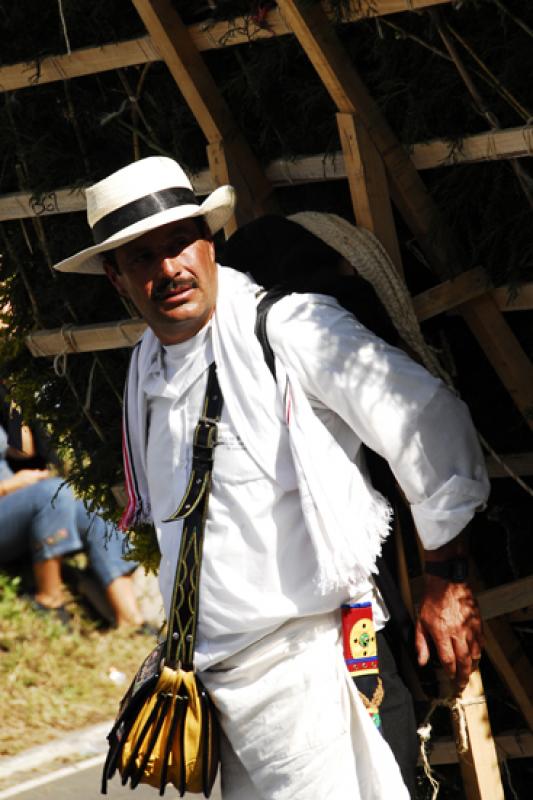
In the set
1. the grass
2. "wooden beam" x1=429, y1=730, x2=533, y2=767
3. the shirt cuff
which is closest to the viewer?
the shirt cuff

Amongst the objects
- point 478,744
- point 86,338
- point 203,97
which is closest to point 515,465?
point 478,744

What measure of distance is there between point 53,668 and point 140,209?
354cm

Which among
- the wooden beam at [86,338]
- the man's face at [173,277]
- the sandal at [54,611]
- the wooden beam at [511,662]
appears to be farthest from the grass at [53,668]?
the man's face at [173,277]

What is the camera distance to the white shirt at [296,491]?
8.47 feet

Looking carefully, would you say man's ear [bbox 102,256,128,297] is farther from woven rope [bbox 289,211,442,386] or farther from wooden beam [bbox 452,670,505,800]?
wooden beam [bbox 452,670,505,800]

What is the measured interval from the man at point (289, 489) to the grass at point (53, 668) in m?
2.79

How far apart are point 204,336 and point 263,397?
22 cm

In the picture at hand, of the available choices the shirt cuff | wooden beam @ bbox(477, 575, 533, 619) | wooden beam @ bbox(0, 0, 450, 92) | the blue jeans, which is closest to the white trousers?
the shirt cuff

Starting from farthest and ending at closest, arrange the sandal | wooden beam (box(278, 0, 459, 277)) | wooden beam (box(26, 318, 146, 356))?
the sandal, wooden beam (box(26, 318, 146, 356)), wooden beam (box(278, 0, 459, 277))

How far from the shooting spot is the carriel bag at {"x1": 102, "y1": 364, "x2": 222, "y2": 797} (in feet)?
8.99

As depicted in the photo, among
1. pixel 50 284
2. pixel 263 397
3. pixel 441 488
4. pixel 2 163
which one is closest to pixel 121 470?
pixel 50 284

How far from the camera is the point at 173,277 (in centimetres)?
279

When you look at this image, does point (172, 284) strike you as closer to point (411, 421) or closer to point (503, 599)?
point (411, 421)

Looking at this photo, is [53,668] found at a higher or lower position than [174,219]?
lower
